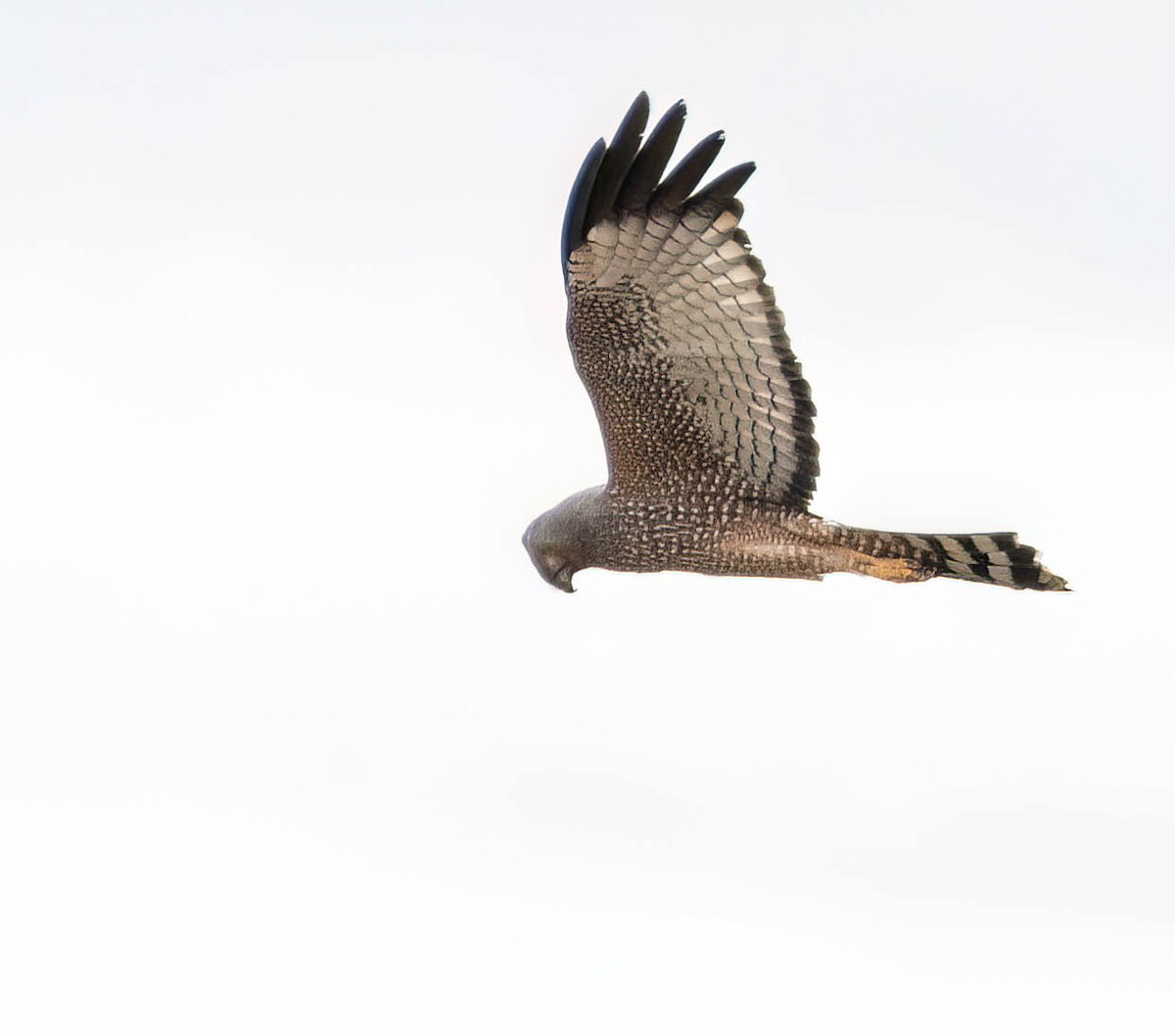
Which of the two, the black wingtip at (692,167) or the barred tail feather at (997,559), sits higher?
the black wingtip at (692,167)

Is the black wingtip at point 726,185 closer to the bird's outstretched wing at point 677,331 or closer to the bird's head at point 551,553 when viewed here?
the bird's outstretched wing at point 677,331

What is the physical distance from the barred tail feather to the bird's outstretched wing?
2.67 ft

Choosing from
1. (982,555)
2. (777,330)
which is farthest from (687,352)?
(982,555)

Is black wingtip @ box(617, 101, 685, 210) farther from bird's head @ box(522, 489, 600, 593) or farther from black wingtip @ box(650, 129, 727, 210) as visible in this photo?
bird's head @ box(522, 489, 600, 593)

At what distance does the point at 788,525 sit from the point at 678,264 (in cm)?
157

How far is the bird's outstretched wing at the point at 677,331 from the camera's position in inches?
652

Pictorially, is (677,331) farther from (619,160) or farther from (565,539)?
(565,539)

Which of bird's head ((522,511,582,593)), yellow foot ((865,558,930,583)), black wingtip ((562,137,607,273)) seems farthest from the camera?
bird's head ((522,511,582,593))

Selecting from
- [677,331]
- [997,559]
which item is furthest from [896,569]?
[677,331]

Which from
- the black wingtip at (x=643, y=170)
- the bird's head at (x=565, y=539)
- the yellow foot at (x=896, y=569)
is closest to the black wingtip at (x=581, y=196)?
the black wingtip at (x=643, y=170)

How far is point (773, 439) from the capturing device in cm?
1719

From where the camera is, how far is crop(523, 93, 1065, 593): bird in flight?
16594 mm

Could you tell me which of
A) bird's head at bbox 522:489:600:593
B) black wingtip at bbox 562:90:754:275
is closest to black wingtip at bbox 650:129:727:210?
black wingtip at bbox 562:90:754:275

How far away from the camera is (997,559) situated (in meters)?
17.0
